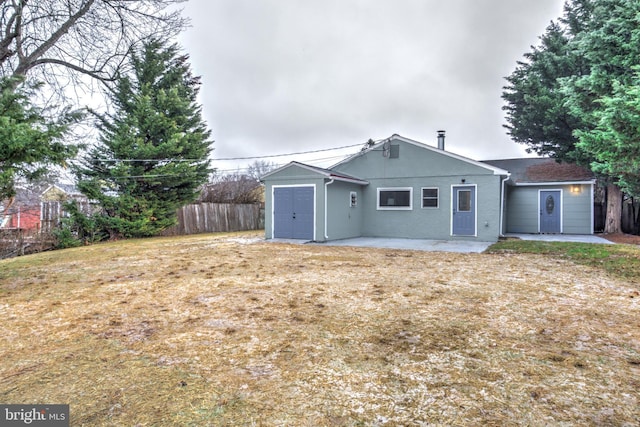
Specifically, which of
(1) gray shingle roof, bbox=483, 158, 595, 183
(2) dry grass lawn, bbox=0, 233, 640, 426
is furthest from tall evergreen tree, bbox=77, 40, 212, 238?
(1) gray shingle roof, bbox=483, 158, 595, 183

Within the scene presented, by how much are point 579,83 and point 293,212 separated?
10.0 metres

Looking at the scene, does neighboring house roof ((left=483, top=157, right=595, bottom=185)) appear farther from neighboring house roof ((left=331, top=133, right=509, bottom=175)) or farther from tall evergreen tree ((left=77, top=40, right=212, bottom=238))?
tall evergreen tree ((left=77, top=40, right=212, bottom=238))

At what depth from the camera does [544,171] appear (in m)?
15.4

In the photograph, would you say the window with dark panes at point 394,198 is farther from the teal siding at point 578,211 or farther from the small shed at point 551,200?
the teal siding at point 578,211

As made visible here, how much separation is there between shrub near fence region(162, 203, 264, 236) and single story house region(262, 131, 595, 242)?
5.88 metres

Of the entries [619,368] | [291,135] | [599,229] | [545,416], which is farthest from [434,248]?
[291,135]

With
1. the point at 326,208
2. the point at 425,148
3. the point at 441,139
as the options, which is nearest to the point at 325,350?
the point at 326,208

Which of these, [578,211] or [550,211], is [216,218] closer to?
[550,211]

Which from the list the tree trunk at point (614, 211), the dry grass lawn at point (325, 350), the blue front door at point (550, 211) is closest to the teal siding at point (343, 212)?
the dry grass lawn at point (325, 350)

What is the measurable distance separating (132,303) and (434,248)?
8391mm

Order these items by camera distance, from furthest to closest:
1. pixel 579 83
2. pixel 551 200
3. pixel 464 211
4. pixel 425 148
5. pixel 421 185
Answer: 1. pixel 551 200
2. pixel 421 185
3. pixel 425 148
4. pixel 464 211
5. pixel 579 83

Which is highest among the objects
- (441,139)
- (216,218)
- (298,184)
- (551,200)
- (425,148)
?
(441,139)

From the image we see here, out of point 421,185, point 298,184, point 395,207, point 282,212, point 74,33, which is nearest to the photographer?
point 74,33

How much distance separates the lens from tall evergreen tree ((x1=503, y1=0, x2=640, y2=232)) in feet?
29.4
